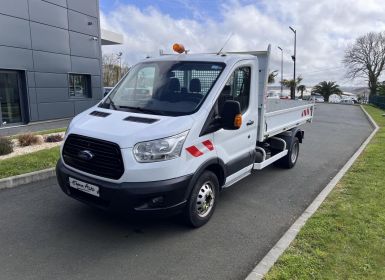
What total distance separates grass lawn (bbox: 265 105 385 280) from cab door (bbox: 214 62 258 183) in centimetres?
127

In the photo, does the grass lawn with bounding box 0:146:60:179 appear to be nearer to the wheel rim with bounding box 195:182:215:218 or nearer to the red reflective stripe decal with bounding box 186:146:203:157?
the wheel rim with bounding box 195:182:215:218

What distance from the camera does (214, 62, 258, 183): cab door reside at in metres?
4.38

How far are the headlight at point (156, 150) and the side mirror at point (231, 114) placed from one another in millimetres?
790

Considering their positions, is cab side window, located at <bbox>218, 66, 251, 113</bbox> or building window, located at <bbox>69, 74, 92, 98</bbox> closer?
cab side window, located at <bbox>218, 66, 251, 113</bbox>

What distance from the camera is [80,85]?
17672mm

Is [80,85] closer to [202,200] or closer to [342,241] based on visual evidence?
[202,200]

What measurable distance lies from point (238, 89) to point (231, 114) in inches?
33.2

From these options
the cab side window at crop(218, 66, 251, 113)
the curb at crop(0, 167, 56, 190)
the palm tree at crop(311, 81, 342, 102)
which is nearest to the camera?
the cab side window at crop(218, 66, 251, 113)

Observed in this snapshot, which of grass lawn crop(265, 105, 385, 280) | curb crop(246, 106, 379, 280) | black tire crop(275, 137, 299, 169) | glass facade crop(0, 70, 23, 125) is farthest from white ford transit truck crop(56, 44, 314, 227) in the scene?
glass facade crop(0, 70, 23, 125)

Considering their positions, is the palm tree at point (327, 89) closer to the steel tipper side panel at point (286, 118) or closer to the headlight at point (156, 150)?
the steel tipper side panel at point (286, 118)

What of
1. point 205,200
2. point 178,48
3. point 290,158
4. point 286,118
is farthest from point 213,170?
point 290,158

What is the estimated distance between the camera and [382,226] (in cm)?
417

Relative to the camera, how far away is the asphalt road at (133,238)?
333cm

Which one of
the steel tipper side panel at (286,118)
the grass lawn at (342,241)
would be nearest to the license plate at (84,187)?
the grass lawn at (342,241)
